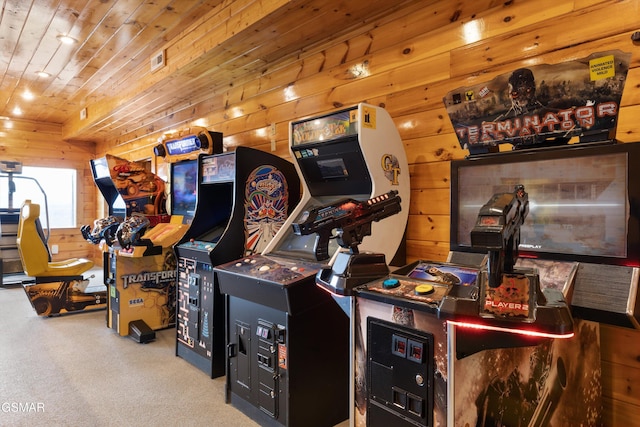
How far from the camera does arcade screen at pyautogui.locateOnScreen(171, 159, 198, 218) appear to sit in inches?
154

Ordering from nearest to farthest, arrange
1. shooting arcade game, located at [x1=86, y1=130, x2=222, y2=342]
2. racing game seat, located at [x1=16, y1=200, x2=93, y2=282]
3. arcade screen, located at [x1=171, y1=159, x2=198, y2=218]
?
1. shooting arcade game, located at [x1=86, y1=130, x2=222, y2=342]
2. arcade screen, located at [x1=171, y1=159, x2=198, y2=218]
3. racing game seat, located at [x1=16, y1=200, x2=93, y2=282]

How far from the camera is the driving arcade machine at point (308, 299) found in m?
2.06

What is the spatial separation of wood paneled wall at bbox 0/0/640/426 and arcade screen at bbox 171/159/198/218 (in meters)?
0.68

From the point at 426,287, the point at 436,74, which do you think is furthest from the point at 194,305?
the point at 436,74

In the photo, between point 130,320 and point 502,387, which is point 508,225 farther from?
point 130,320

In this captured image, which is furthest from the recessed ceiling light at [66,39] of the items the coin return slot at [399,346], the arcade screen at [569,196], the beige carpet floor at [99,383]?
the coin return slot at [399,346]

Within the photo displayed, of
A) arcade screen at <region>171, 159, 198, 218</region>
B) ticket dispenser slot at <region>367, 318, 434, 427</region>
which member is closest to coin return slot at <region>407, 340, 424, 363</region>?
ticket dispenser slot at <region>367, 318, 434, 427</region>

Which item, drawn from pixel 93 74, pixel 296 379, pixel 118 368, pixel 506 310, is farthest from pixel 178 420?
pixel 93 74

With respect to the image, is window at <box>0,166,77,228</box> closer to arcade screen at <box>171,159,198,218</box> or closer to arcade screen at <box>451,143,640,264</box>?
arcade screen at <box>171,159,198,218</box>

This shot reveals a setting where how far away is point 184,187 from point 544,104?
3.44 meters

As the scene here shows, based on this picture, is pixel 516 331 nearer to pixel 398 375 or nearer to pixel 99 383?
pixel 398 375

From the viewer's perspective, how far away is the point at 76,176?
8133mm

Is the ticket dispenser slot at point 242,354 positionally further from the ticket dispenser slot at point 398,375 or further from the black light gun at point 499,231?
the black light gun at point 499,231

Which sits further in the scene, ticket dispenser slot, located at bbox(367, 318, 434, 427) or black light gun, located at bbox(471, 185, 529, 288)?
ticket dispenser slot, located at bbox(367, 318, 434, 427)
